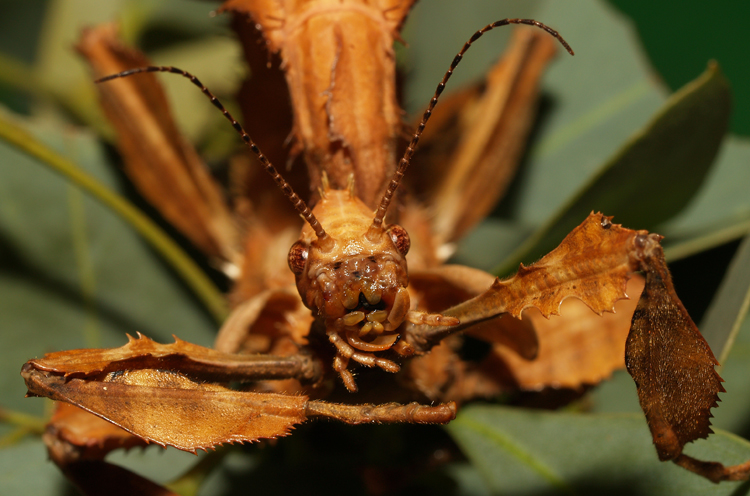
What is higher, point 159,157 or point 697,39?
point 697,39

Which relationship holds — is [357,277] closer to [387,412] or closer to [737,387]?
[387,412]

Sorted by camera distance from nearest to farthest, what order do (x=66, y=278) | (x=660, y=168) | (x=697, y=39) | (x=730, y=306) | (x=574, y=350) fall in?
(x=730, y=306) → (x=660, y=168) → (x=574, y=350) → (x=66, y=278) → (x=697, y=39)

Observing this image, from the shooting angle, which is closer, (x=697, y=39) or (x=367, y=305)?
(x=367, y=305)

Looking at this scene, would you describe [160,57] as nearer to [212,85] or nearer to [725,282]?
[212,85]

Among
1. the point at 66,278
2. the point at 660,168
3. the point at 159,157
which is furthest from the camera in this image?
the point at 159,157

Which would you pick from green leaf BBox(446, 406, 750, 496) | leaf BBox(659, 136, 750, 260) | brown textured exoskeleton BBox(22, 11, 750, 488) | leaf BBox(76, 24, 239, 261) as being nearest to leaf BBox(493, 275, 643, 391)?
green leaf BBox(446, 406, 750, 496)

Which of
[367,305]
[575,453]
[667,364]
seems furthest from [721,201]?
[367,305]

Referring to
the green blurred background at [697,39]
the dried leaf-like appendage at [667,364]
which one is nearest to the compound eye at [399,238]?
the dried leaf-like appendage at [667,364]
